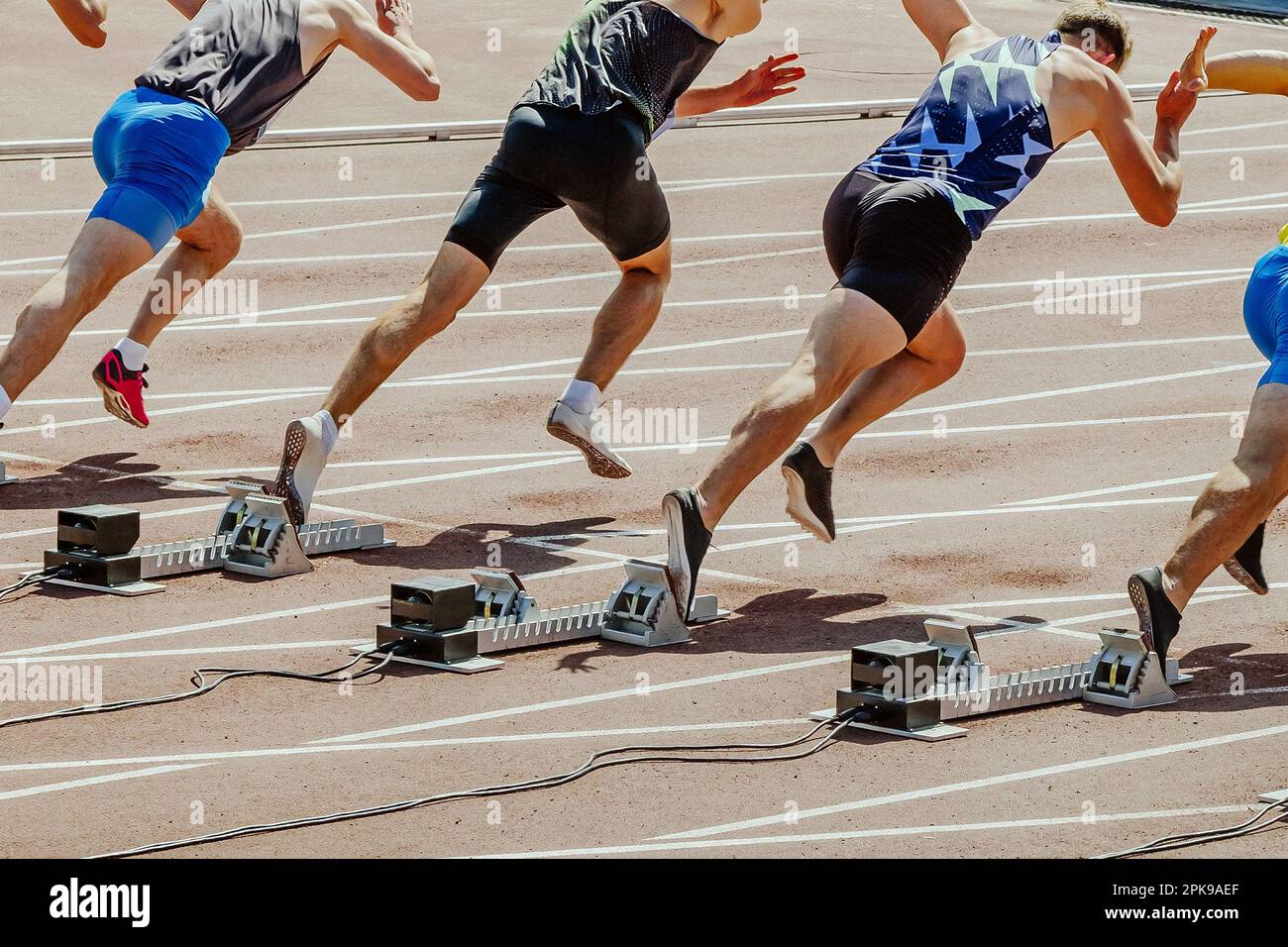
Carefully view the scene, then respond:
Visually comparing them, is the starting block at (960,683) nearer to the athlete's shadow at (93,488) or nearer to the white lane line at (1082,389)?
the athlete's shadow at (93,488)

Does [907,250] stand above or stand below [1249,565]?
above

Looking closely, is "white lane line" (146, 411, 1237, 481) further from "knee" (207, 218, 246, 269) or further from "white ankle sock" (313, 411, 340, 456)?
"white ankle sock" (313, 411, 340, 456)

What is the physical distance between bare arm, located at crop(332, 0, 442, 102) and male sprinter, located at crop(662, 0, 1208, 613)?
1855 mm

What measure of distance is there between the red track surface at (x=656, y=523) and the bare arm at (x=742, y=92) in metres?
1.61

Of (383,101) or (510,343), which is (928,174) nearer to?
(510,343)

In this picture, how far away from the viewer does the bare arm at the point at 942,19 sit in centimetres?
723

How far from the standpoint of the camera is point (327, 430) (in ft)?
24.2

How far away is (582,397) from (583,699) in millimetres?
1767

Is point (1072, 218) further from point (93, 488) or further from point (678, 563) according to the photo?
point (678, 563)

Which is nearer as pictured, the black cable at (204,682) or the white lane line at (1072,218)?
the black cable at (204,682)

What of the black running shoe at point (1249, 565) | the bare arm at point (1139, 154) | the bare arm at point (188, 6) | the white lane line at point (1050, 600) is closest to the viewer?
the black running shoe at point (1249, 565)

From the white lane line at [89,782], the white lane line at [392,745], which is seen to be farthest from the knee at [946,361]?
the white lane line at [89,782]

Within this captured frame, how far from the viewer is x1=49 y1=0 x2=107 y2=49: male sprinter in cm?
823

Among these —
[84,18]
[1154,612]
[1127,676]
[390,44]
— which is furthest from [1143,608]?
[84,18]
